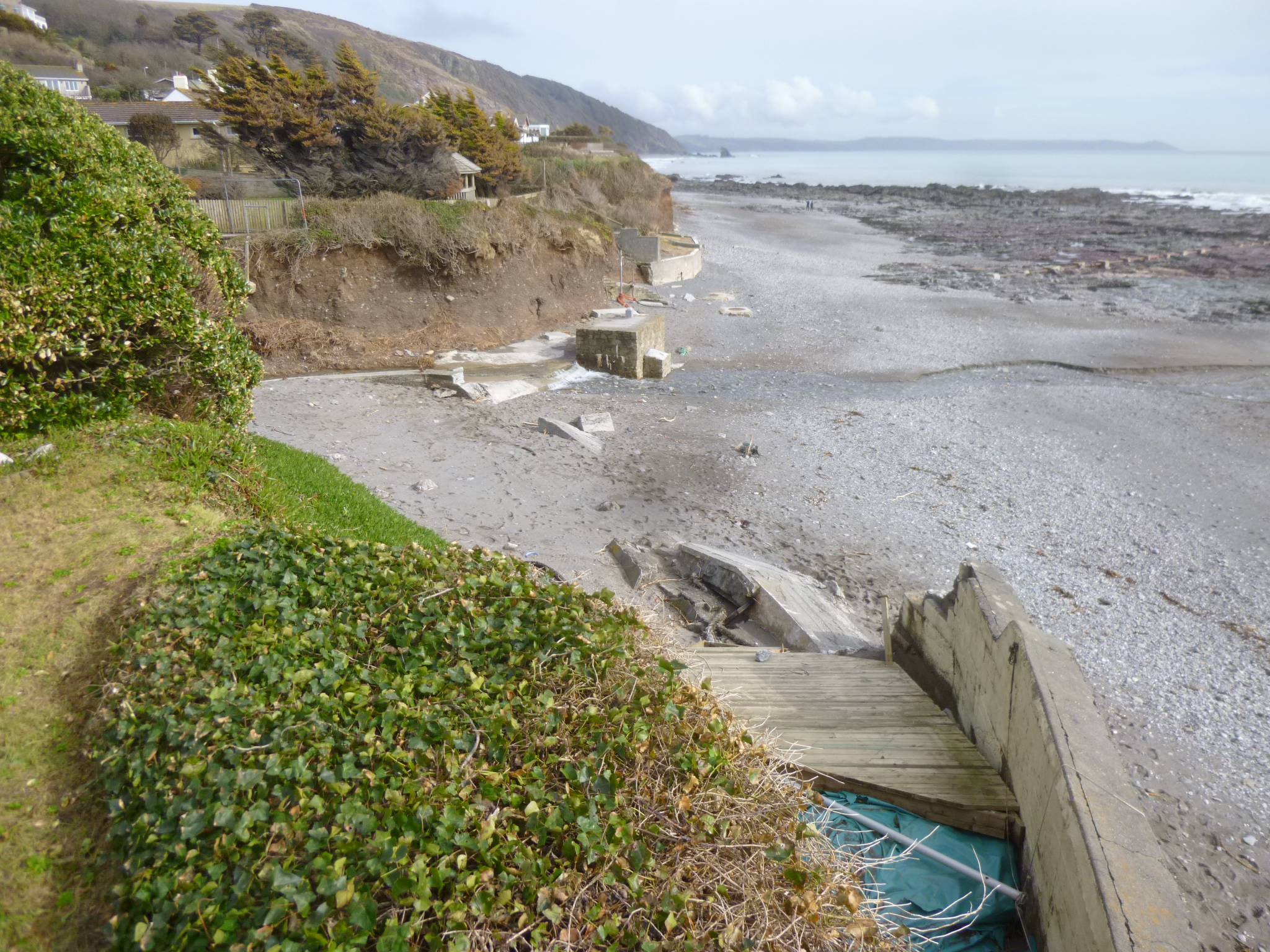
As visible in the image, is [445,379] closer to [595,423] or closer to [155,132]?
[595,423]

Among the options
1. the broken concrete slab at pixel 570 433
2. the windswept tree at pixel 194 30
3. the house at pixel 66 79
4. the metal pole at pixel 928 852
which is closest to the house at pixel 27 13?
the windswept tree at pixel 194 30

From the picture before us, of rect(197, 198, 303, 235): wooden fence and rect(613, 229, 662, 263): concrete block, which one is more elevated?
rect(197, 198, 303, 235): wooden fence

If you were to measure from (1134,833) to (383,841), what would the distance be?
289 cm

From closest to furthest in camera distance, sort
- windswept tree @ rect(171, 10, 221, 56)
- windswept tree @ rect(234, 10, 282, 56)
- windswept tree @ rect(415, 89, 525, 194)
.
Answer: windswept tree @ rect(415, 89, 525, 194) < windswept tree @ rect(171, 10, 221, 56) < windswept tree @ rect(234, 10, 282, 56)

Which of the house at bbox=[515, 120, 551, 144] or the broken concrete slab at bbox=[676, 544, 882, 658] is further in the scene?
the house at bbox=[515, 120, 551, 144]

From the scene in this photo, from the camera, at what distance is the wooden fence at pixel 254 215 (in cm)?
1695

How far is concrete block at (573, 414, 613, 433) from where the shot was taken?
12.6 meters

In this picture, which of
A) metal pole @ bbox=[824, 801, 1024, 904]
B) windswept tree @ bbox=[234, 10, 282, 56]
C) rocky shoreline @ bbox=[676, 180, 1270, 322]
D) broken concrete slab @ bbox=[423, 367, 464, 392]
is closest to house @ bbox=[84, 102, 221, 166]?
broken concrete slab @ bbox=[423, 367, 464, 392]

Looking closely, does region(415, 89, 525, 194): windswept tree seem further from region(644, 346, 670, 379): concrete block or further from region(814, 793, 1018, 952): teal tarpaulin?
region(814, 793, 1018, 952): teal tarpaulin

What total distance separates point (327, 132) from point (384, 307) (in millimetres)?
9030

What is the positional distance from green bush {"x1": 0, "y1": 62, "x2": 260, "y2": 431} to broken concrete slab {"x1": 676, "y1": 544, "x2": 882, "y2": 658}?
5043 mm

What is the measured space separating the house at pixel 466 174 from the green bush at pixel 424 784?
2218 cm

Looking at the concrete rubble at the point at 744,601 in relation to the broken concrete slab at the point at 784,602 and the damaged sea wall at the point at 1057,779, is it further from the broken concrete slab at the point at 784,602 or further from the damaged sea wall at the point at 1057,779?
the damaged sea wall at the point at 1057,779

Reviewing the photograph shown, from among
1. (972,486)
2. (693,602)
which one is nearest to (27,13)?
(972,486)
